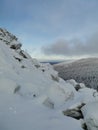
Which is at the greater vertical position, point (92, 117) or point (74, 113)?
point (92, 117)

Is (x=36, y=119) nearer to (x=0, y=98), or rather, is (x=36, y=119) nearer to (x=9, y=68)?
(x=0, y=98)

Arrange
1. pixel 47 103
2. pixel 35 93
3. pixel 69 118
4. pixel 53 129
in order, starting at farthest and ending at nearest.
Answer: pixel 35 93
pixel 47 103
pixel 69 118
pixel 53 129

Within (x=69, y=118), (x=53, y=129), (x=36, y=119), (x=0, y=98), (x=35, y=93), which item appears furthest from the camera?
(x=35, y=93)

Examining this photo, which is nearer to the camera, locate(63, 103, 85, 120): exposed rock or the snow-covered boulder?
the snow-covered boulder

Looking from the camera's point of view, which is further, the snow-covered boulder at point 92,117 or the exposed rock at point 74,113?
the exposed rock at point 74,113

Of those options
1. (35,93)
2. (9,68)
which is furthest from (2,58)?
(35,93)

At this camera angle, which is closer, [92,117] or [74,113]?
[92,117]

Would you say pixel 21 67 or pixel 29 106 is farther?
pixel 21 67

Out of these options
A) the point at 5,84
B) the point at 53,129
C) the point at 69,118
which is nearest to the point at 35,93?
the point at 5,84

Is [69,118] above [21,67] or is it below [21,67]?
below

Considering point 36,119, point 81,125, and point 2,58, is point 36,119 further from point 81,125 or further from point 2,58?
point 2,58

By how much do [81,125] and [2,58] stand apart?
494 inches

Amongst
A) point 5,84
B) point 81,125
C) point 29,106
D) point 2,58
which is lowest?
point 81,125

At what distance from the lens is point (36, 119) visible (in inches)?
596
